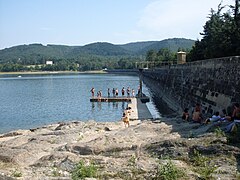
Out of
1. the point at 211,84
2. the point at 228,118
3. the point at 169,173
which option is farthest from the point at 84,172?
the point at 211,84

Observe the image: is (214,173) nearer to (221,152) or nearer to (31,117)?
(221,152)

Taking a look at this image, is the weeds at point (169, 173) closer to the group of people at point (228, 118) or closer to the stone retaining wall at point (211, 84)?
the group of people at point (228, 118)

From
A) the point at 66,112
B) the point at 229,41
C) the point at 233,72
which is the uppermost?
the point at 229,41

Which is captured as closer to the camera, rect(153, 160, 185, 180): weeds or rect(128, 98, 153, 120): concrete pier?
rect(153, 160, 185, 180): weeds

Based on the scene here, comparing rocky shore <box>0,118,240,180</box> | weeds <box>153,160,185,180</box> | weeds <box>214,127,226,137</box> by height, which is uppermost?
weeds <box>214,127,226,137</box>

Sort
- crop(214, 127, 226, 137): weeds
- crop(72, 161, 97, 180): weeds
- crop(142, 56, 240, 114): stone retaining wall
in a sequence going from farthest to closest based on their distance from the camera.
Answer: crop(142, 56, 240, 114): stone retaining wall < crop(214, 127, 226, 137): weeds < crop(72, 161, 97, 180): weeds

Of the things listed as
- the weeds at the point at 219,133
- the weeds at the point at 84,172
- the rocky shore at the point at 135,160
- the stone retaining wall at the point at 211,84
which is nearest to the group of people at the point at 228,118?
the weeds at the point at 219,133

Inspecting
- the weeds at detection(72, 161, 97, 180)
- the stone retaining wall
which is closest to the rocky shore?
the weeds at detection(72, 161, 97, 180)

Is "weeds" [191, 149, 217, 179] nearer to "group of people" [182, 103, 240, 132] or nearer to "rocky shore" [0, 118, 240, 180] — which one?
"rocky shore" [0, 118, 240, 180]

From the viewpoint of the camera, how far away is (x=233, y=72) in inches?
687

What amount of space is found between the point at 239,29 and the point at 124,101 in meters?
21.2

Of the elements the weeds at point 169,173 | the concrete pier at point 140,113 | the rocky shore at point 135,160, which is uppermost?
the weeds at point 169,173

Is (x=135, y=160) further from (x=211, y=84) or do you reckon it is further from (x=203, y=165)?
(x=211, y=84)

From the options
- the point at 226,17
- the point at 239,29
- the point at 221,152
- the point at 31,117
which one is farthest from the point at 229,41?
the point at 221,152
